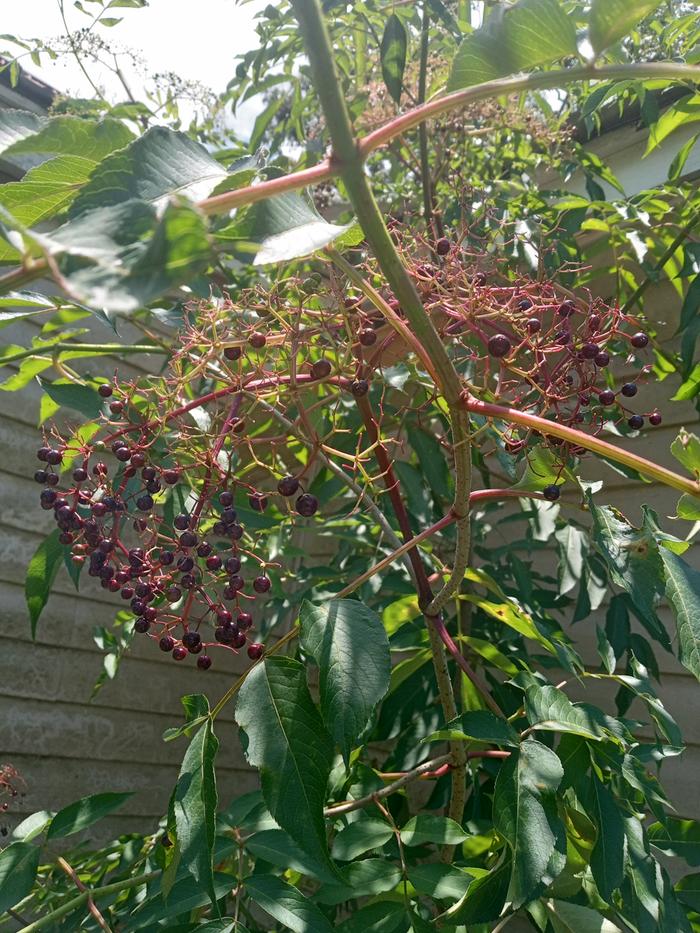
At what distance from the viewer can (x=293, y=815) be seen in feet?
2.11

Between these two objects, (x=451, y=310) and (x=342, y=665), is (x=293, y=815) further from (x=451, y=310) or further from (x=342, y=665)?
(x=451, y=310)

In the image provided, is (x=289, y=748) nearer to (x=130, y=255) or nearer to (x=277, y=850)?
(x=277, y=850)

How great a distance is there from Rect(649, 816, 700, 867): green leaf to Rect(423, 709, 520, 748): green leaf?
1.51 ft

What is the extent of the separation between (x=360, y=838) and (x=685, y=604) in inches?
19.5

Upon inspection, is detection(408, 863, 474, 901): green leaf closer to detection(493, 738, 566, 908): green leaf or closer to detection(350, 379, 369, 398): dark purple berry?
detection(493, 738, 566, 908): green leaf

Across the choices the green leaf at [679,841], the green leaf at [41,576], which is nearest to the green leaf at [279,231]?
the green leaf at [41,576]

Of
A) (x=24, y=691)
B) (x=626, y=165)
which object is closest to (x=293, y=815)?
(x=24, y=691)

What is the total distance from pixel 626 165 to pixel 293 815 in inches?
100

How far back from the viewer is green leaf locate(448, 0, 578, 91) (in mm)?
506

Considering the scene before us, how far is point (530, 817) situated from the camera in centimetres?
69

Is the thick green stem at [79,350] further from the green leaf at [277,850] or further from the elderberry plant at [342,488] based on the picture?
the green leaf at [277,850]

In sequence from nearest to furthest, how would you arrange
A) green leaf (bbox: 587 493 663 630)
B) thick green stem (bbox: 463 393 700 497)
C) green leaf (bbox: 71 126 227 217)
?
green leaf (bbox: 71 126 227 217)
thick green stem (bbox: 463 393 700 497)
green leaf (bbox: 587 493 663 630)

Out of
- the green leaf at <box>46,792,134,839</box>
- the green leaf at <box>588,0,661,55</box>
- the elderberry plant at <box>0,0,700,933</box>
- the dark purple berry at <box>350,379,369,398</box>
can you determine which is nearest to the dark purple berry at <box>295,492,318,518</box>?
the elderberry plant at <box>0,0,700,933</box>

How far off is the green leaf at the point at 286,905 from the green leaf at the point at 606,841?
28 centimetres
